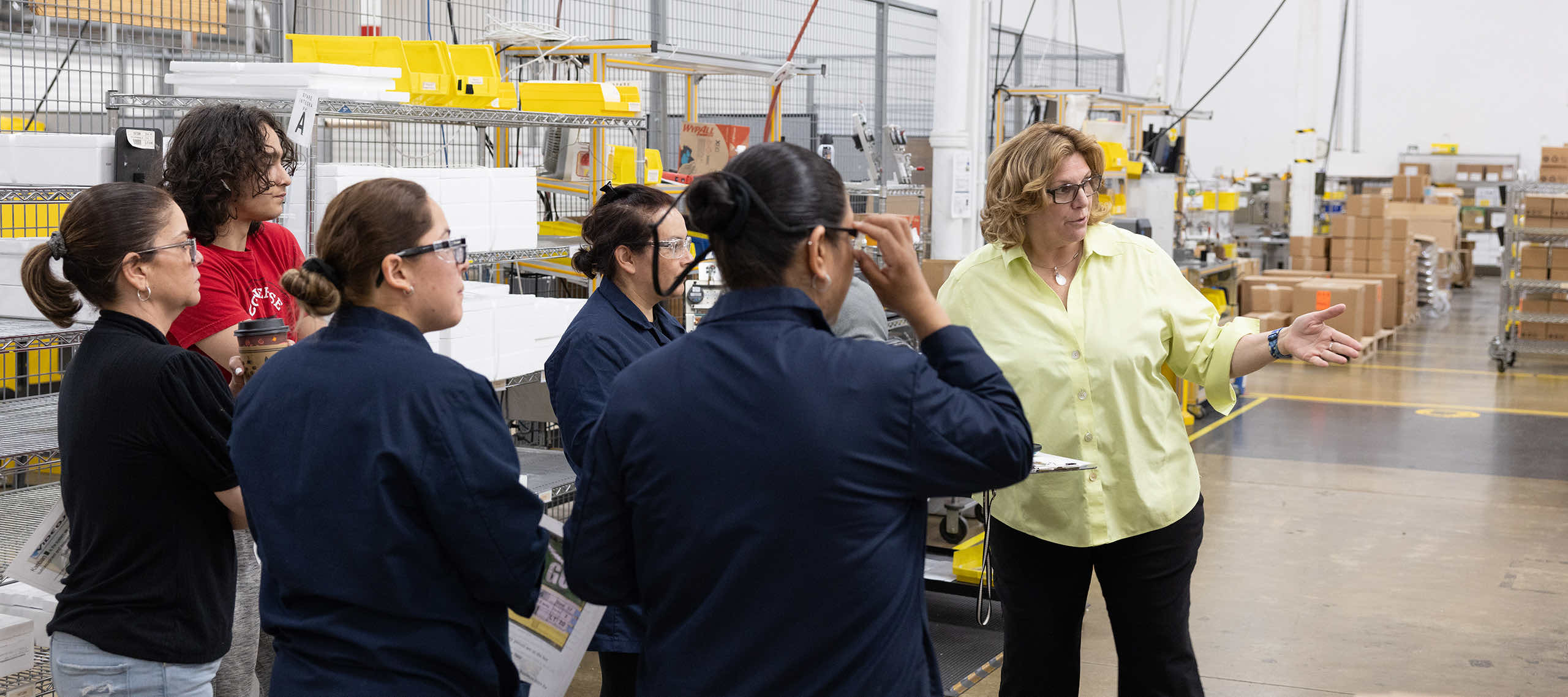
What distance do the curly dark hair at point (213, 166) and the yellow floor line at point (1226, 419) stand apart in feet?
18.5

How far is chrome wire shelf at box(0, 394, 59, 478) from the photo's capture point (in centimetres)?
257

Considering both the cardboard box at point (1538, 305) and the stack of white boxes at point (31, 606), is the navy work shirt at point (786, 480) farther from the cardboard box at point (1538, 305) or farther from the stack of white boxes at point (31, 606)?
the cardboard box at point (1538, 305)

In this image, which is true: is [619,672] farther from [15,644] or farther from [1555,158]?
[1555,158]

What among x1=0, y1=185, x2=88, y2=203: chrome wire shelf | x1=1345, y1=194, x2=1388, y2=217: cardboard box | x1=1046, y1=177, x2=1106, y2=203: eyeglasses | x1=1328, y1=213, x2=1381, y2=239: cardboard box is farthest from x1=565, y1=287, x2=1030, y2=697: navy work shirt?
x1=1345, y1=194, x2=1388, y2=217: cardboard box

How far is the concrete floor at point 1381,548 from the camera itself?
12.8ft

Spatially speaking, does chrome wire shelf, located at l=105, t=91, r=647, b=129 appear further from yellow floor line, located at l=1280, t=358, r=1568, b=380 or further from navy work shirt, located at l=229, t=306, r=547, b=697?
yellow floor line, located at l=1280, t=358, r=1568, b=380

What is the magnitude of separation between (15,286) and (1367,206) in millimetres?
11662

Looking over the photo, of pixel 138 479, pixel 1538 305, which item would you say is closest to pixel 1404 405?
pixel 1538 305

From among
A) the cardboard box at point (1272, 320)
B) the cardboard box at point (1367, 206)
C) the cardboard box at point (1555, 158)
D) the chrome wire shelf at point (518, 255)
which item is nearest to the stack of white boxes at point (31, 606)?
the chrome wire shelf at point (518, 255)

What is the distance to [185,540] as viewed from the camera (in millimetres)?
1848

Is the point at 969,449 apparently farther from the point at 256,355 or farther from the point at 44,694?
the point at 44,694

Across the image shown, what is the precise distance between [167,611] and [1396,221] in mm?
11908

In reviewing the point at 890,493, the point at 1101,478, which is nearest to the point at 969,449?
the point at 890,493

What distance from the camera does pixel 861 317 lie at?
246cm
